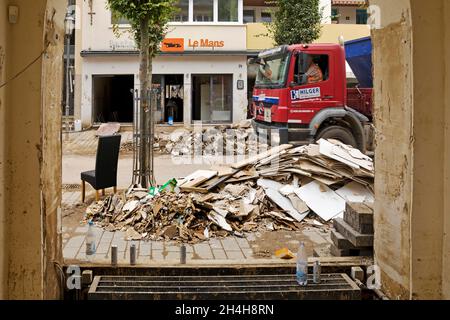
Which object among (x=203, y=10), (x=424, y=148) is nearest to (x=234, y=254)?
(x=424, y=148)

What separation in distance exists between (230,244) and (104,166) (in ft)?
11.0

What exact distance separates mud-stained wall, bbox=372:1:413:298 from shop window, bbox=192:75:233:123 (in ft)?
75.0

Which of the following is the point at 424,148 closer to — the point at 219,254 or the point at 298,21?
the point at 219,254

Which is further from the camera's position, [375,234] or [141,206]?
[141,206]

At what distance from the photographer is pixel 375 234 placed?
4.46 m

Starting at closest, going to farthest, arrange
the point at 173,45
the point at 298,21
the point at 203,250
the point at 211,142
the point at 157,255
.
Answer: the point at 157,255 → the point at 203,250 → the point at 211,142 → the point at 298,21 → the point at 173,45

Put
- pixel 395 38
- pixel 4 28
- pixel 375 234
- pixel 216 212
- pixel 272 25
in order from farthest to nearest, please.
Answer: pixel 272 25
pixel 216 212
pixel 375 234
pixel 395 38
pixel 4 28

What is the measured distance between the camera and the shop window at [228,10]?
26.9 meters

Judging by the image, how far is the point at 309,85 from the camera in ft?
44.3

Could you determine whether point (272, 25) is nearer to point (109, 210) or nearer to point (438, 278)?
point (109, 210)

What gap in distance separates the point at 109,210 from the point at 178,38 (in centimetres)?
1945

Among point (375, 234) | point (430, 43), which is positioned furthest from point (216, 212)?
point (430, 43)

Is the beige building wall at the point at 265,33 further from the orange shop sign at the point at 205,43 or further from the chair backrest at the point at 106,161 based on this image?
the chair backrest at the point at 106,161

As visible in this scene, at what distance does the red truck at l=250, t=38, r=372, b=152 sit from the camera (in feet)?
44.1
